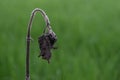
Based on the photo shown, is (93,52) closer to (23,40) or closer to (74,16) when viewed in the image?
(23,40)

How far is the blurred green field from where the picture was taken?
230 centimetres

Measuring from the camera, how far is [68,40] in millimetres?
2830

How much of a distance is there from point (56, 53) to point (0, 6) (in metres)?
1.48

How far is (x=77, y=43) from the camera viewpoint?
2.83 meters

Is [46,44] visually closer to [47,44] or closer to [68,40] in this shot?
[47,44]

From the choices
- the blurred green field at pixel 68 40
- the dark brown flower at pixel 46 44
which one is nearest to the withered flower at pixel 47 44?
the dark brown flower at pixel 46 44

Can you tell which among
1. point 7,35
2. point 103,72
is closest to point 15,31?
point 7,35

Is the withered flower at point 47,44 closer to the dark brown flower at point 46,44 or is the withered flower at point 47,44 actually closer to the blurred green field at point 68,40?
the dark brown flower at point 46,44

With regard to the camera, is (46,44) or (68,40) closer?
(46,44)

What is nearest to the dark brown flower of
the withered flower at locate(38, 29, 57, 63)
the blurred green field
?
the withered flower at locate(38, 29, 57, 63)

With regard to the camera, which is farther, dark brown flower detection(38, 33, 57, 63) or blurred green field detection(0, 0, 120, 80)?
blurred green field detection(0, 0, 120, 80)

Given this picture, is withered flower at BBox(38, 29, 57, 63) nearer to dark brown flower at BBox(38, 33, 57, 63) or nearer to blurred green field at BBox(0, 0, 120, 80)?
dark brown flower at BBox(38, 33, 57, 63)

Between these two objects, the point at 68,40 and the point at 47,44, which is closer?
the point at 47,44

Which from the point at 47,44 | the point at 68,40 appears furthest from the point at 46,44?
the point at 68,40
